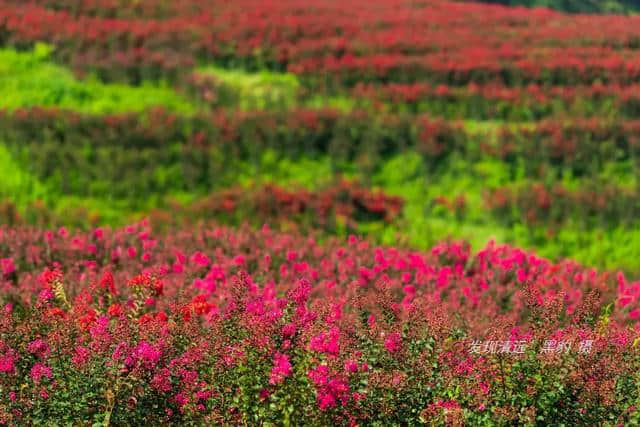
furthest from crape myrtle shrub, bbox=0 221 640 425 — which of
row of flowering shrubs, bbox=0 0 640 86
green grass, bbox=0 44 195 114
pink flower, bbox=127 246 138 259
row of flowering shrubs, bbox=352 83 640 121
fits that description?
row of flowering shrubs, bbox=0 0 640 86

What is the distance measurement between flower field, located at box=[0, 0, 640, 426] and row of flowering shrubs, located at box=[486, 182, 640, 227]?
3 cm

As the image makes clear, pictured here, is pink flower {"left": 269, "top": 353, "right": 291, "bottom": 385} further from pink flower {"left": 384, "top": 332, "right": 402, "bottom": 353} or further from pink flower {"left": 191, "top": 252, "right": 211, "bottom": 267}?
pink flower {"left": 191, "top": 252, "right": 211, "bottom": 267}

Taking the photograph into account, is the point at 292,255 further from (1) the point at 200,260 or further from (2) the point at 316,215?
(2) the point at 316,215

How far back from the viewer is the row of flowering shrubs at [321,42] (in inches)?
565

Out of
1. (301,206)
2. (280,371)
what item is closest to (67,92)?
(301,206)

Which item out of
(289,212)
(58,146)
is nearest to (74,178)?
(58,146)

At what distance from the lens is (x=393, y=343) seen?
4488 millimetres

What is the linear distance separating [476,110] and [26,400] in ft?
34.2

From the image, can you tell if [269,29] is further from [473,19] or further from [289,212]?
[289,212]

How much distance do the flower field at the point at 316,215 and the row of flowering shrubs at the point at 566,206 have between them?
3 centimetres

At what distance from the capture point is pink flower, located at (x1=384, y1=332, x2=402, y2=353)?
4.48 m

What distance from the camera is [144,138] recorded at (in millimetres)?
11484

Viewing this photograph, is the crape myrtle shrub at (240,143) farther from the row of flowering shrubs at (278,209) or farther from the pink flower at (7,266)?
the pink flower at (7,266)

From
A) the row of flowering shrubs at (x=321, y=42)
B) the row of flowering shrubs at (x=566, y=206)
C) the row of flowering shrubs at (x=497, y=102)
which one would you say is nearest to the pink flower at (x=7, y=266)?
the row of flowering shrubs at (x=566, y=206)
